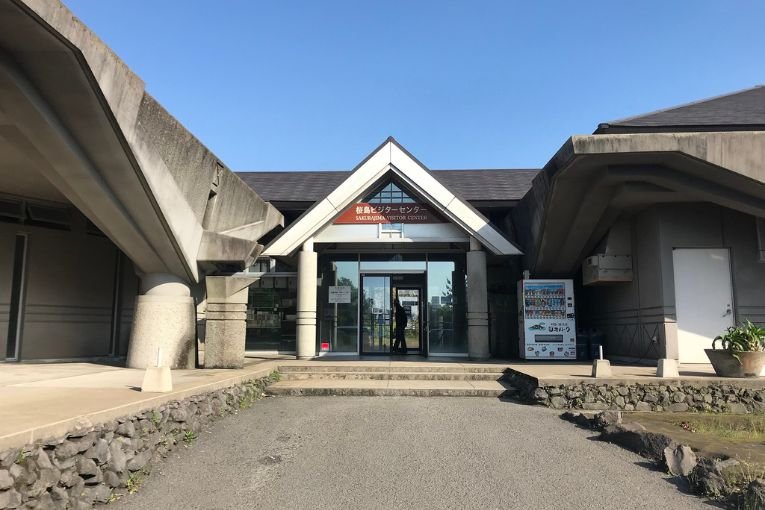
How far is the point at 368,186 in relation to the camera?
45.7 ft

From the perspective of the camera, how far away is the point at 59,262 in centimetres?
1318

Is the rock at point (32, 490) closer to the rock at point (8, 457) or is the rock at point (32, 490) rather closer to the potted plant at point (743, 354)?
the rock at point (8, 457)

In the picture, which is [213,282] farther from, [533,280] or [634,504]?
[634,504]

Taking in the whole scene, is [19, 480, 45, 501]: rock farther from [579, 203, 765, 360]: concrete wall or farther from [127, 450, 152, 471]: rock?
[579, 203, 765, 360]: concrete wall

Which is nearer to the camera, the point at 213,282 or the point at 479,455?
the point at 479,455

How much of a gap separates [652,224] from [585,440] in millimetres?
7193

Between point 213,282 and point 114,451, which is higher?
point 213,282

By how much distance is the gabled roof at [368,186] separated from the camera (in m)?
13.7

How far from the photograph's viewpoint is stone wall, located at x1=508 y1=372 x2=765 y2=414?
8906mm

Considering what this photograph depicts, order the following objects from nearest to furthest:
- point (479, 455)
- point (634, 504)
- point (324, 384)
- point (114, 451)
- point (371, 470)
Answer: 1. point (634, 504)
2. point (114, 451)
3. point (371, 470)
4. point (479, 455)
5. point (324, 384)

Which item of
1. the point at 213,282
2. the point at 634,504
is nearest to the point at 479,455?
the point at 634,504

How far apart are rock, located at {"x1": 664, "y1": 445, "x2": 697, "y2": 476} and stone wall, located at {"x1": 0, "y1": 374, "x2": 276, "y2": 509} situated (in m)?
5.27

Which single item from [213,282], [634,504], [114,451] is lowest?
[634,504]

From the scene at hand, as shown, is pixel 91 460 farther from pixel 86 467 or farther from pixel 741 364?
pixel 741 364
